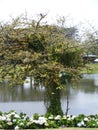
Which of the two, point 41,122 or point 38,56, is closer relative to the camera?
point 41,122

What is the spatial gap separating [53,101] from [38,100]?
217 inches

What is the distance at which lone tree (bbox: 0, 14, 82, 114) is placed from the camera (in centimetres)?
981

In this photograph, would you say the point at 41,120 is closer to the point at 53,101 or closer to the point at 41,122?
the point at 41,122

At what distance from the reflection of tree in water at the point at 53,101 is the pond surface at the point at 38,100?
189 cm

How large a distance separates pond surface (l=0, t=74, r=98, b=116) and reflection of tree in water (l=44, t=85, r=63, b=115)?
1.89 m

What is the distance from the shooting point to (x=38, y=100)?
15445mm

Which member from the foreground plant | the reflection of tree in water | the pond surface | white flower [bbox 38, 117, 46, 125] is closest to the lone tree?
the reflection of tree in water

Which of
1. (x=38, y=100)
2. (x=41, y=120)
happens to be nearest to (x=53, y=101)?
(x=41, y=120)

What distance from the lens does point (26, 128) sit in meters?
6.90

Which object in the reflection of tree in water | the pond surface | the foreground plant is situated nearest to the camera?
the foreground plant

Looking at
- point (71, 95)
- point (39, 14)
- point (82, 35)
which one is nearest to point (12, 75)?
point (39, 14)

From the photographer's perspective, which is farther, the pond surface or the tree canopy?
the pond surface

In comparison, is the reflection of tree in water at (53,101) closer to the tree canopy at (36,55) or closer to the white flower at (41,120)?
the tree canopy at (36,55)

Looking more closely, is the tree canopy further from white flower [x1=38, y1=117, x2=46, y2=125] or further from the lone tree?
white flower [x1=38, y1=117, x2=46, y2=125]
